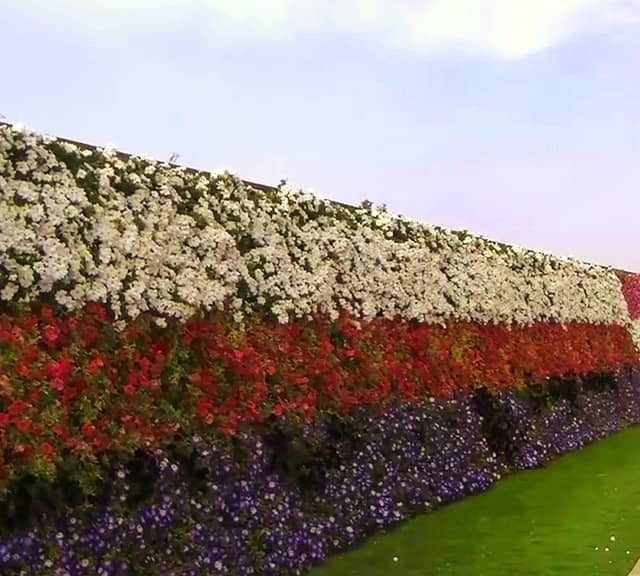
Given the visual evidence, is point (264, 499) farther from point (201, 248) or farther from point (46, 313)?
point (46, 313)

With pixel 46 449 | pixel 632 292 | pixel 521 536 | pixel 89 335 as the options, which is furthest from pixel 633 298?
pixel 46 449

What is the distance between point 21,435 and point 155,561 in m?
1.55

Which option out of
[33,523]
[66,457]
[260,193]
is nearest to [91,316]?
[66,457]

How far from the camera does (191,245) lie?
8336mm

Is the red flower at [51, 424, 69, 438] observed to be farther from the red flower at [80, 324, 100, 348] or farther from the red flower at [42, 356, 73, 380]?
the red flower at [80, 324, 100, 348]

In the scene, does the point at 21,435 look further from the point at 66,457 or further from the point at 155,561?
the point at 155,561

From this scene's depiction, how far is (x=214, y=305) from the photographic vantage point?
8.54m

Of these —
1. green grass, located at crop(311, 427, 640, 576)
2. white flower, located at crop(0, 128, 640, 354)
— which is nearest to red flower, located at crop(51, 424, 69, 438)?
white flower, located at crop(0, 128, 640, 354)

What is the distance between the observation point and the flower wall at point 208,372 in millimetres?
6820

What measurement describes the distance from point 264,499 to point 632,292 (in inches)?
775

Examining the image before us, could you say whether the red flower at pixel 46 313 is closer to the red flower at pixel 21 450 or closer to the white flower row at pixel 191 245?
the white flower row at pixel 191 245

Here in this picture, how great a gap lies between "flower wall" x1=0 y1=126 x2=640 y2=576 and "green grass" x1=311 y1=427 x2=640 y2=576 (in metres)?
0.34

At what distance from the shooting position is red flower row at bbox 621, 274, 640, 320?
26.0 meters

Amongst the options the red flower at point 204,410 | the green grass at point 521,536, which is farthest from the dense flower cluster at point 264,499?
the green grass at point 521,536
